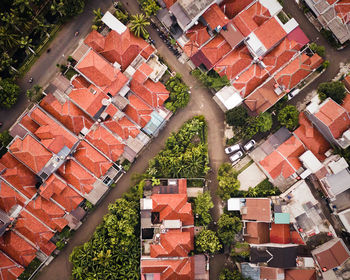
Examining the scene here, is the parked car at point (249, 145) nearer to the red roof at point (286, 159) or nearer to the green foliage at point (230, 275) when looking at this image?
the red roof at point (286, 159)

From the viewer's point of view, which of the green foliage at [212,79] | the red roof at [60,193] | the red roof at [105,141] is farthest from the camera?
the green foliage at [212,79]

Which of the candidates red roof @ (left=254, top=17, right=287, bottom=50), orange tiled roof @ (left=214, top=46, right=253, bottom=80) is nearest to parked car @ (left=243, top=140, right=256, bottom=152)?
orange tiled roof @ (left=214, top=46, right=253, bottom=80)

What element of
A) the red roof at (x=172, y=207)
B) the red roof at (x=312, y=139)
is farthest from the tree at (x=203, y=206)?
the red roof at (x=312, y=139)

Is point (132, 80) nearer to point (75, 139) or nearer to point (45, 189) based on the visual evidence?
point (75, 139)

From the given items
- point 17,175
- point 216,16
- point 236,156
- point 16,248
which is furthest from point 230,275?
point 216,16

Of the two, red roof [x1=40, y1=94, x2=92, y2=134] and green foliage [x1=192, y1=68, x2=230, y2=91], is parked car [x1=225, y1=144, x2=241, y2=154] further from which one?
red roof [x1=40, y1=94, x2=92, y2=134]

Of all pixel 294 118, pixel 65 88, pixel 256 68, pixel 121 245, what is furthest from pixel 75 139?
pixel 294 118
